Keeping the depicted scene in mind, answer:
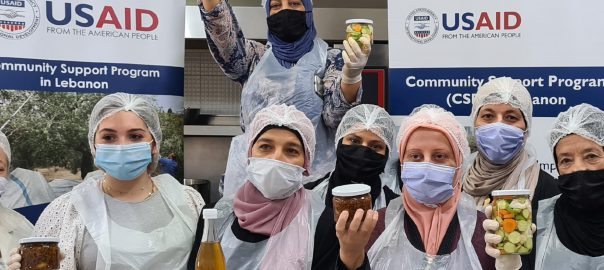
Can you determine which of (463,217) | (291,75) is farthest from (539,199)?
(291,75)

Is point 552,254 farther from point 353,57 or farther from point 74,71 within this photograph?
point 74,71

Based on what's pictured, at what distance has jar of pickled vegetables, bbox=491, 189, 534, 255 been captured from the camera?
191 centimetres

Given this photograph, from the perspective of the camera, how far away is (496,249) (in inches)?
80.0

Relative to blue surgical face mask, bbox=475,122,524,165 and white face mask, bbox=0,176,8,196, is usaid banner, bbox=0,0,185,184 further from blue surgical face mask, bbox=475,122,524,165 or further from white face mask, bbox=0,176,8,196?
blue surgical face mask, bbox=475,122,524,165

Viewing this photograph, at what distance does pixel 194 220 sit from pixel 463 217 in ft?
3.61

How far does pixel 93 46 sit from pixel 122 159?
118 cm

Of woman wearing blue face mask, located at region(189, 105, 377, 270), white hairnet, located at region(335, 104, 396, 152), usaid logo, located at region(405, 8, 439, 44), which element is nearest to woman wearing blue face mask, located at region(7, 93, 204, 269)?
woman wearing blue face mask, located at region(189, 105, 377, 270)

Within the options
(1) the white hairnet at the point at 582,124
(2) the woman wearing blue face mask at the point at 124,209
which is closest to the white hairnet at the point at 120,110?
(2) the woman wearing blue face mask at the point at 124,209

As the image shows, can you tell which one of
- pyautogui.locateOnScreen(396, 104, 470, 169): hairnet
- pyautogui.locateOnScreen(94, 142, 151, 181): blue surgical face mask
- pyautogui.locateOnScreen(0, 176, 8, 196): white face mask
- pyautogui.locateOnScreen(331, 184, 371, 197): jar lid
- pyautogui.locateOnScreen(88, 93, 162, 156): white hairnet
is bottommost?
pyautogui.locateOnScreen(0, 176, 8, 196): white face mask

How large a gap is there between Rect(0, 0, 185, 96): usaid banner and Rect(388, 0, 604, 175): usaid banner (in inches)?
51.5

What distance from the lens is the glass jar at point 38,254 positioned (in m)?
1.91

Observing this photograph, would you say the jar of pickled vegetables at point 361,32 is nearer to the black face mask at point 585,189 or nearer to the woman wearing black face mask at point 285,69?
the woman wearing black face mask at point 285,69

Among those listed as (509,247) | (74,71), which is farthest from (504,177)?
(74,71)

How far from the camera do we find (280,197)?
2492 mm
